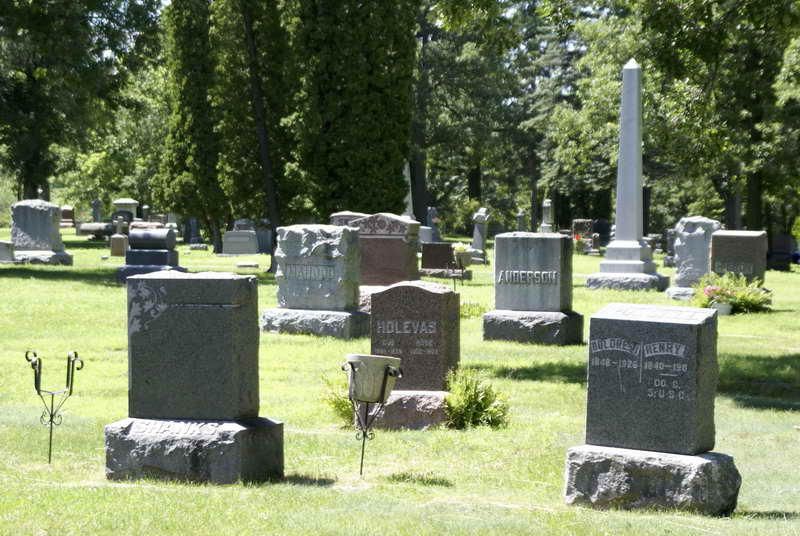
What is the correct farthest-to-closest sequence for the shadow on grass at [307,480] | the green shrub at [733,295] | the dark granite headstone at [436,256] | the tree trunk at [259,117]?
the tree trunk at [259,117] < the dark granite headstone at [436,256] < the green shrub at [733,295] < the shadow on grass at [307,480]

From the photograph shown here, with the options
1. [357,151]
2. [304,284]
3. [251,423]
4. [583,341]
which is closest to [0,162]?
[357,151]

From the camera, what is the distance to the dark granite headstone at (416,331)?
10469 millimetres

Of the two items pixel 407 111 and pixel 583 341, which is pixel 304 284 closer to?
pixel 583 341

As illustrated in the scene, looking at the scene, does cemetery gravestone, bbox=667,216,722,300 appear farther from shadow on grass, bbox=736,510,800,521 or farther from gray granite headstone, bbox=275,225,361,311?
shadow on grass, bbox=736,510,800,521

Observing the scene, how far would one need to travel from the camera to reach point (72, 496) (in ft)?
22.6

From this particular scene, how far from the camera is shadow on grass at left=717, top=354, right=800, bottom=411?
40.9 ft

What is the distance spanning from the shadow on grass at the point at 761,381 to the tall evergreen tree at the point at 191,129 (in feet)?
83.4

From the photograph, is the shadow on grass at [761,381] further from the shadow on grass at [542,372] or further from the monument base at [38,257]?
the monument base at [38,257]

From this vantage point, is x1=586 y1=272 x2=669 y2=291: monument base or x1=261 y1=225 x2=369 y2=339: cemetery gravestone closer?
x1=261 y1=225 x2=369 y2=339: cemetery gravestone

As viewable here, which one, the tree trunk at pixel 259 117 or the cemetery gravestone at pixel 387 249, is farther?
the tree trunk at pixel 259 117

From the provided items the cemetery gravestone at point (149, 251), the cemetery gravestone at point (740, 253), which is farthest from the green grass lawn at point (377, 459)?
the cemetery gravestone at point (149, 251)

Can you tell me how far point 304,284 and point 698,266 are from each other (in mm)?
10039

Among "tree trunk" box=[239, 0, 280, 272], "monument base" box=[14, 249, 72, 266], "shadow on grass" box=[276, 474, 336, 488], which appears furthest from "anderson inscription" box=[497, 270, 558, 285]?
"monument base" box=[14, 249, 72, 266]

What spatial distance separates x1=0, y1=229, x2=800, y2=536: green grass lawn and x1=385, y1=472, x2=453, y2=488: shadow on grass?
0.09ft
